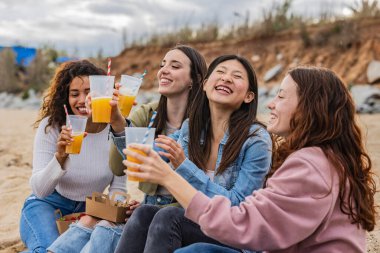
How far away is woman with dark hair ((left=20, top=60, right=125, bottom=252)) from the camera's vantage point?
3.21 meters

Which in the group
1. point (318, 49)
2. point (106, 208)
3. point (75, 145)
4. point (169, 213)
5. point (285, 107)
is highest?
point (318, 49)

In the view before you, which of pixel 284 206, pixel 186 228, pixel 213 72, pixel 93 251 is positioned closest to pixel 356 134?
pixel 284 206

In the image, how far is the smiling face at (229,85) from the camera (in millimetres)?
2779

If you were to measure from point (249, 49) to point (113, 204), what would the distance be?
1144 centimetres

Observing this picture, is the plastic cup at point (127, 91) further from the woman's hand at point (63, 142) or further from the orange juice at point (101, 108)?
the woman's hand at point (63, 142)

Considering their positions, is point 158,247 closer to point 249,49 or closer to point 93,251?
point 93,251

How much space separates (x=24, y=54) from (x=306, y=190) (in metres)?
21.7

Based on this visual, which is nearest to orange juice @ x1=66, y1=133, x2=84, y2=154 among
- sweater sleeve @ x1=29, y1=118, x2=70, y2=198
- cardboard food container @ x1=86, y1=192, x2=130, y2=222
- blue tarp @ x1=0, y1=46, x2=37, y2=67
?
sweater sleeve @ x1=29, y1=118, x2=70, y2=198

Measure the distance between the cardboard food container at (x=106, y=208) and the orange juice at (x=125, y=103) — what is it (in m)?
0.49

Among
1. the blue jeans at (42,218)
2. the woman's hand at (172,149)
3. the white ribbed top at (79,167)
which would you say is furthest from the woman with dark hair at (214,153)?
the blue jeans at (42,218)

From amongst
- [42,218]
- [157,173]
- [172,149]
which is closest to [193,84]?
[172,149]

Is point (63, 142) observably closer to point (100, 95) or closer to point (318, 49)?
point (100, 95)

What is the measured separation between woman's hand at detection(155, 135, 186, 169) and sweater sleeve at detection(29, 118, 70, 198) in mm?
1094

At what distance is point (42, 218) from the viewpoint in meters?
3.25
